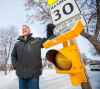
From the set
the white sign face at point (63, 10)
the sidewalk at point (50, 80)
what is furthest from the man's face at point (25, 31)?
the sidewalk at point (50, 80)

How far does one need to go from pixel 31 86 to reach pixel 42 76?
15.3 inches

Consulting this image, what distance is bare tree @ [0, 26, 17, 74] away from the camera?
395 centimetres

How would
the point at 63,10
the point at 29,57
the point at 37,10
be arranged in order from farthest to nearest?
the point at 37,10
the point at 29,57
the point at 63,10

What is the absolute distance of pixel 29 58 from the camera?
355 centimetres

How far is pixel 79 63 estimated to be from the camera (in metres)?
2.78

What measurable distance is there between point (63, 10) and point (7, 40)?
36.4 inches

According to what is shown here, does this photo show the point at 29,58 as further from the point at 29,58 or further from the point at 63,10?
the point at 63,10

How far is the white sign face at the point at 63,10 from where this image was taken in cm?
329

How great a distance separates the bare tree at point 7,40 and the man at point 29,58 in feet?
1.22

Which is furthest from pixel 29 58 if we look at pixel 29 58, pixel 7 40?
pixel 7 40

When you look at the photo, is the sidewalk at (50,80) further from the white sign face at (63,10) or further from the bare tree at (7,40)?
the white sign face at (63,10)

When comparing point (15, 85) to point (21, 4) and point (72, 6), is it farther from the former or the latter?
point (72, 6)

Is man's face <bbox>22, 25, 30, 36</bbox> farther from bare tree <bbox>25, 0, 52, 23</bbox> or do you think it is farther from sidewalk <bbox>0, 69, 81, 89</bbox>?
sidewalk <bbox>0, 69, 81, 89</bbox>

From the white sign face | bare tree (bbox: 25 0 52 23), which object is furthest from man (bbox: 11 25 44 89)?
bare tree (bbox: 25 0 52 23)
